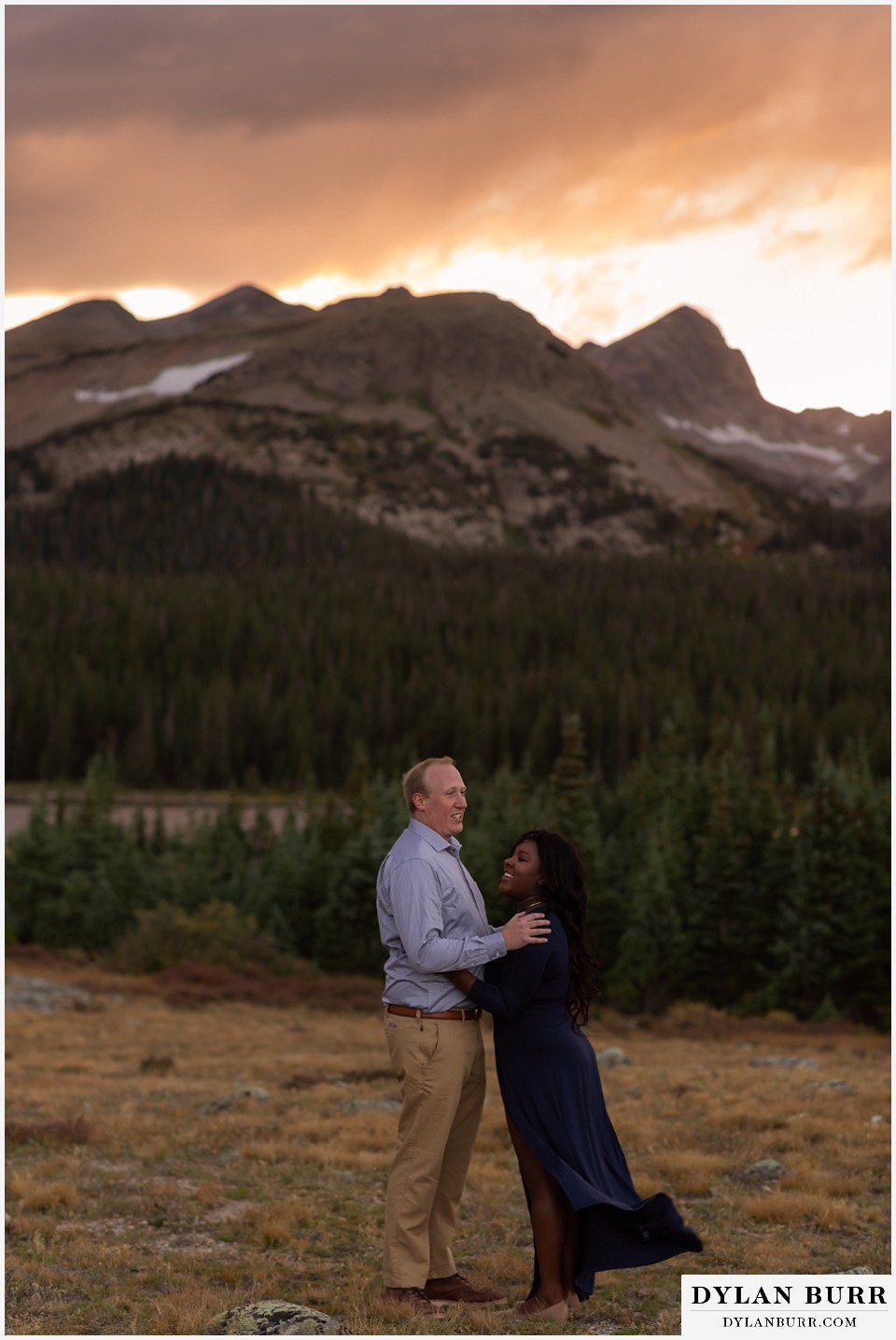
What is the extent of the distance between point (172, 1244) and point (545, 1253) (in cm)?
414

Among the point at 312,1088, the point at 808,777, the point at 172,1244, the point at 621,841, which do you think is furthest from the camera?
the point at 808,777

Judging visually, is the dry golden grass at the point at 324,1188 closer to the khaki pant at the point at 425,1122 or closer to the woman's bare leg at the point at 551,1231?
the woman's bare leg at the point at 551,1231

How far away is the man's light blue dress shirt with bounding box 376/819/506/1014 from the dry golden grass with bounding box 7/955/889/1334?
81.9 inches

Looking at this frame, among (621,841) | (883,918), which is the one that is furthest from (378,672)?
(883,918)

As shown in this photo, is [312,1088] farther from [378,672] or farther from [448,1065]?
[378,672]

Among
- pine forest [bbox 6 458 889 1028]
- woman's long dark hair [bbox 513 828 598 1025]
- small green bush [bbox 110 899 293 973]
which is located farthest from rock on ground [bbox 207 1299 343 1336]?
small green bush [bbox 110 899 293 973]

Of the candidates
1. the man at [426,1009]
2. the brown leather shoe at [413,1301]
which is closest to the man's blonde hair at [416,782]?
the man at [426,1009]

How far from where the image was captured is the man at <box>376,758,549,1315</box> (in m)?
7.24

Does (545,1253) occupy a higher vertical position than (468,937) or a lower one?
lower

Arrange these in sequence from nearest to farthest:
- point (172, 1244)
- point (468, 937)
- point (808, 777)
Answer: point (468, 937) < point (172, 1244) < point (808, 777)

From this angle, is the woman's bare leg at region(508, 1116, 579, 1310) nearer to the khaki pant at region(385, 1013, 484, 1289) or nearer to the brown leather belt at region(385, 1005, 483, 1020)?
the khaki pant at region(385, 1013, 484, 1289)

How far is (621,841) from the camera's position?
73.9 metres

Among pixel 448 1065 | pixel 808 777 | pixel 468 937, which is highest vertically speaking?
pixel 468 937

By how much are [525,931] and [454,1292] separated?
2.67 metres
